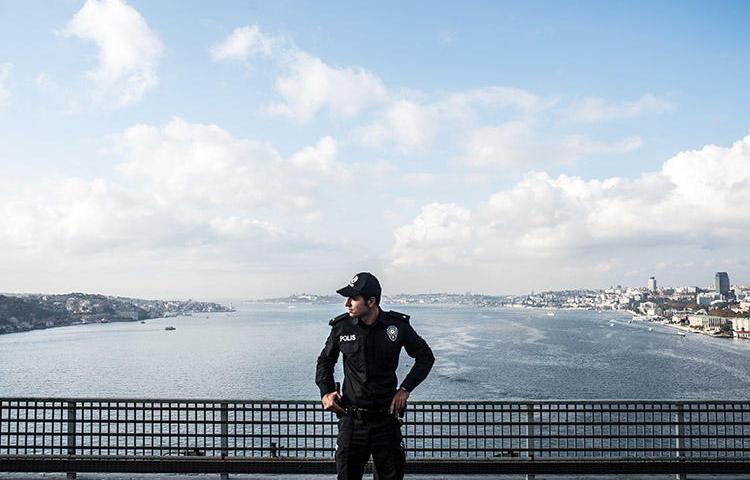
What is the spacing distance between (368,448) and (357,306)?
1.09 meters

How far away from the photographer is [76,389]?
59438 millimetres

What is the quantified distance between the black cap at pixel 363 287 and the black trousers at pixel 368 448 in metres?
0.95

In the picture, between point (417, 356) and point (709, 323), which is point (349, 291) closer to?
point (417, 356)

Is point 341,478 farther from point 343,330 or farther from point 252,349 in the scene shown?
point 252,349

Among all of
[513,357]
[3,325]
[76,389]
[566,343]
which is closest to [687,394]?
[513,357]

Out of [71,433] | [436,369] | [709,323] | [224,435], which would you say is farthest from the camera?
[709,323]

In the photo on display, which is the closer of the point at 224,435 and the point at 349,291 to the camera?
the point at 349,291

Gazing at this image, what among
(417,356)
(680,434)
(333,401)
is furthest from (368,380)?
(680,434)

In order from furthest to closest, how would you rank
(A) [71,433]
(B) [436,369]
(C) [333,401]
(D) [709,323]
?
(D) [709,323], (B) [436,369], (A) [71,433], (C) [333,401]

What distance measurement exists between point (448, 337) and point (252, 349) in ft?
125

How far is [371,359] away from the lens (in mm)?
4758

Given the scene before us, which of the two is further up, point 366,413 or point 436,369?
point 366,413

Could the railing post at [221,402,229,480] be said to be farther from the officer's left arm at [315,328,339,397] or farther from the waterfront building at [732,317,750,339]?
the waterfront building at [732,317,750,339]

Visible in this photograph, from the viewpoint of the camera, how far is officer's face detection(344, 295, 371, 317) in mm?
4758
